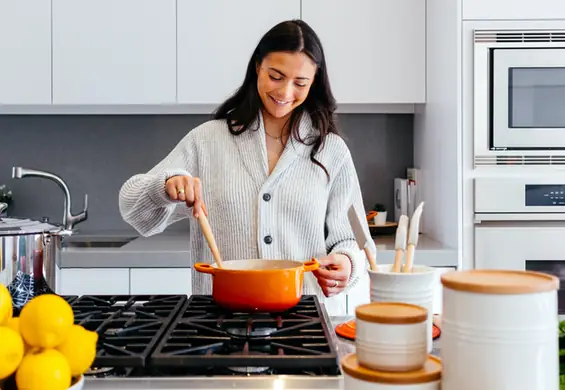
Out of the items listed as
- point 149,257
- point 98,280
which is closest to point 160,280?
point 149,257

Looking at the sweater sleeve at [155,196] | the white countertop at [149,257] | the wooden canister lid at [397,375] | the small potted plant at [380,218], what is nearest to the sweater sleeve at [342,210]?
the sweater sleeve at [155,196]

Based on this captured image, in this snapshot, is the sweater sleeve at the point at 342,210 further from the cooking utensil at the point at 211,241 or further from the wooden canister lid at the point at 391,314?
the wooden canister lid at the point at 391,314

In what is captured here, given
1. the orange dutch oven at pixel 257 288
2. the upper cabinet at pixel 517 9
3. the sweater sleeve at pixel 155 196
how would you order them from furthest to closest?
the upper cabinet at pixel 517 9
the sweater sleeve at pixel 155 196
the orange dutch oven at pixel 257 288

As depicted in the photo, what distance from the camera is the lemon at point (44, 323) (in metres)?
0.75

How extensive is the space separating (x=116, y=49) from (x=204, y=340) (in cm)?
187

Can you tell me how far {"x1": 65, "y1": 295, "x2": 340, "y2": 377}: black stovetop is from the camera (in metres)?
0.89

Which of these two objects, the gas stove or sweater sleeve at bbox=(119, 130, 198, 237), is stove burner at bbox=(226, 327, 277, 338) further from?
sweater sleeve at bbox=(119, 130, 198, 237)

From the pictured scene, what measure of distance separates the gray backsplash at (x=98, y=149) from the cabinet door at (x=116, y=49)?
0.36 meters

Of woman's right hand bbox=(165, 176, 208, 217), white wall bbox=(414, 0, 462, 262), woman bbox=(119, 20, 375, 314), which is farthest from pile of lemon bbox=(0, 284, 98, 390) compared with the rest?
white wall bbox=(414, 0, 462, 262)

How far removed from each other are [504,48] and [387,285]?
63.3 inches

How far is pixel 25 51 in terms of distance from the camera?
2605mm

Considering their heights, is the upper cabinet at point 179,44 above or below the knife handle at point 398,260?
above

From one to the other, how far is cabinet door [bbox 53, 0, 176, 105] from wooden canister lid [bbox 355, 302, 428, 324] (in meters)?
2.04

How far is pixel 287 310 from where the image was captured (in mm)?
1186
